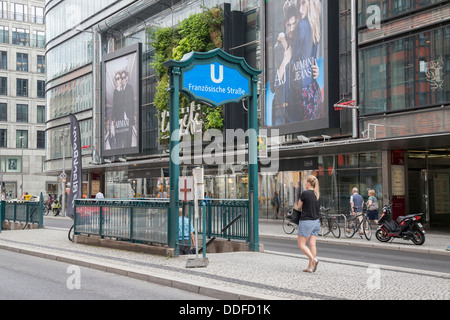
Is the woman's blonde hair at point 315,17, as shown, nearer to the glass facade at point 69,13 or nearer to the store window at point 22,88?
the glass facade at point 69,13

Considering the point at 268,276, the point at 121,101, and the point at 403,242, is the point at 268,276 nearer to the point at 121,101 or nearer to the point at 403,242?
the point at 403,242

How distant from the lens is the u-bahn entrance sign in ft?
44.6

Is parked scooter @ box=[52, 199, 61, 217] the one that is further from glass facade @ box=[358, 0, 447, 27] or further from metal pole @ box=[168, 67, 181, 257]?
metal pole @ box=[168, 67, 181, 257]

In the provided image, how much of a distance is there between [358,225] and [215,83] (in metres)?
9.62

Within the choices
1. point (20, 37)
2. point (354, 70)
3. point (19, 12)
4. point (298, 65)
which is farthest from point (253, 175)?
point (19, 12)

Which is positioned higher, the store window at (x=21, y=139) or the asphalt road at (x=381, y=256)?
the store window at (x=21, y=139)

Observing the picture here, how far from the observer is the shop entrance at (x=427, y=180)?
1037 inches

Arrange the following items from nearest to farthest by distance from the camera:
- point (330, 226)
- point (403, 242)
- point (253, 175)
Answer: point (253, 175)
point (403, 242)
point (330, 226)

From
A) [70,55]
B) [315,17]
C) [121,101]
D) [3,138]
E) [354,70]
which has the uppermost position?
[70,55]

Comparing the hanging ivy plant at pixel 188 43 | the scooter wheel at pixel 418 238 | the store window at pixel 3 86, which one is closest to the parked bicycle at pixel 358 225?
the scooter wheel at pixel 418 238

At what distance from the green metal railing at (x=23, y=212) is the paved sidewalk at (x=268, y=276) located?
34.8ft

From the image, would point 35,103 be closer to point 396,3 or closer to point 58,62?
point 58,62

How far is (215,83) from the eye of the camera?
14281 millimetres
